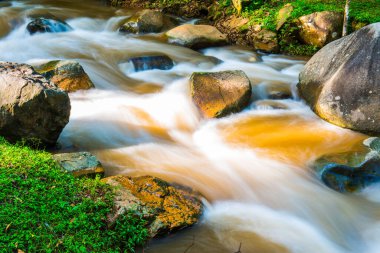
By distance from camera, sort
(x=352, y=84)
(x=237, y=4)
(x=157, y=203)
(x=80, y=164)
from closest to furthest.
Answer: (x=157, y=203) < (x=80, y=164) < (x=352, y=84) < (x=237, y=4)

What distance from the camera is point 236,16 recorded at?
12656 mm

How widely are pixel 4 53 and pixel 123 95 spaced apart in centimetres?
367

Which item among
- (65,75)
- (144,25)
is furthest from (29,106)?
(144,25)

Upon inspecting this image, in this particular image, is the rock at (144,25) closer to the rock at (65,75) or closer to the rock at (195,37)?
the rock at (195,37)

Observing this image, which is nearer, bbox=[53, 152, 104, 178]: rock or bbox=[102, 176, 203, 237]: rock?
bbox=[102, 176, 203, 237]: rock

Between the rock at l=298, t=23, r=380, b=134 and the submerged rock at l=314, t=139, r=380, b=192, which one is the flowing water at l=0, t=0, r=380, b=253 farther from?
the rock at l=298, t=23, r=380, b=134

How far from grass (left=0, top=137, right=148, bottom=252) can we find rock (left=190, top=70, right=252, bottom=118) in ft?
10.9

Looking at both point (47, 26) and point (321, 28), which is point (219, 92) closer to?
point (321, 28)

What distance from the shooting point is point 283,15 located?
11.3m

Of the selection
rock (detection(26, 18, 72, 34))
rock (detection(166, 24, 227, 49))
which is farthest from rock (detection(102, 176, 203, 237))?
rock (detection(26, 18, 72, 34))

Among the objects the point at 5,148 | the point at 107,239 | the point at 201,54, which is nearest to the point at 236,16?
the point at 201,54

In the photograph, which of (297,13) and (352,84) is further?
(297,13)

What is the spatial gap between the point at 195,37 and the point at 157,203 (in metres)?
7.77

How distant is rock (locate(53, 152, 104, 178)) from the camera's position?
13.9ft
